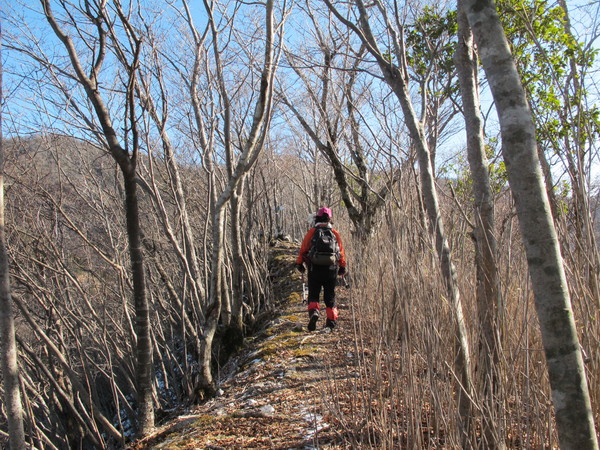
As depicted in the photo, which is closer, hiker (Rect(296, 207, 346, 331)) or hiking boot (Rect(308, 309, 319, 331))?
Answer: hiker (Rect(296, 207, 346, 331))

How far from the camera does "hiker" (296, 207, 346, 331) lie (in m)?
4.52

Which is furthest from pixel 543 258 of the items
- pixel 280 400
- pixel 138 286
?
pixel 138 286

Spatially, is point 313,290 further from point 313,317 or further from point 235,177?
point 235,177

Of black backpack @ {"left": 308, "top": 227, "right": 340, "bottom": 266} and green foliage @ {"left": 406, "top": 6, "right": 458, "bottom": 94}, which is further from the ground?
green foliage @ {"left": 406, "top": 6, "right": 458, "bottom": 94}

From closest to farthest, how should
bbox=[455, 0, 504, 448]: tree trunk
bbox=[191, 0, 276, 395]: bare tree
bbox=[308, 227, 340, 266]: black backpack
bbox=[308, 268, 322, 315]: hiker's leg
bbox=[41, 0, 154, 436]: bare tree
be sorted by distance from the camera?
bbox=[455, 0, 504, 448]: tree trunk, bbox=[41, 0, 154, 436]: bare tree, bbox=[191, 0, 276, 395]: bare tree, bbox=[308, 227, 340, 266]: black backpack, bbox=[308, 268, 322, 315]: hiker's leg

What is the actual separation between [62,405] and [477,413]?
5784mm

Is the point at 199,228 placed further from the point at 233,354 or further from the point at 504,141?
the point at 504,141

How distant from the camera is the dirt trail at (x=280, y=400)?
8.27 feet

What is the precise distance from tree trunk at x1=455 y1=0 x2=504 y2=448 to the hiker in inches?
105

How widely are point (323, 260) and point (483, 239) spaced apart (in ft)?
9.09

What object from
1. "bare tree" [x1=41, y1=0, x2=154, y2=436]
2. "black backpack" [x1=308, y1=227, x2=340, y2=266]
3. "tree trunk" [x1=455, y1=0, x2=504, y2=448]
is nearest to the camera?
"tree trunk" [x1=455, y1=0, x2=504, y2=448]

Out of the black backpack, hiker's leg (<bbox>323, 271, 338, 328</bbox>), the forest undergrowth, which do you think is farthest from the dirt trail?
the black backpack

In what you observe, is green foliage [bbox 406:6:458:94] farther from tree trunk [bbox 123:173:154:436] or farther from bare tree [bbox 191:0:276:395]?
tree trunk [bbox 123:173:154:436]

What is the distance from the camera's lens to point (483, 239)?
1.80m
